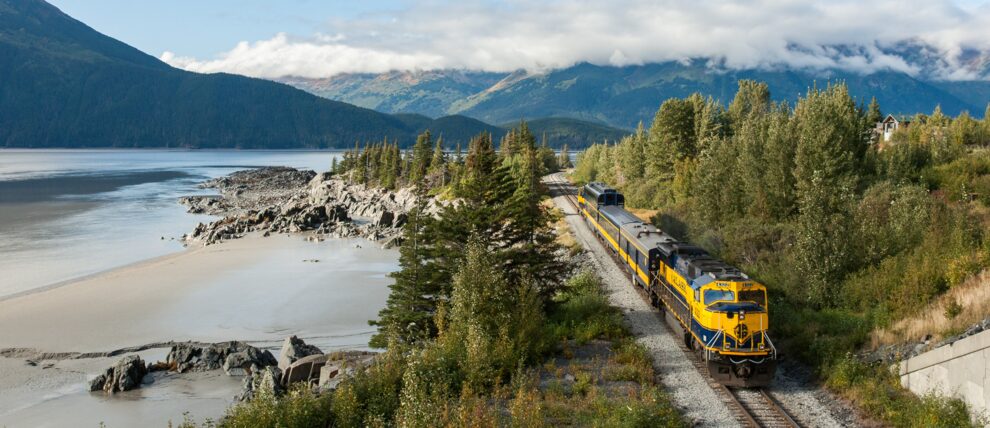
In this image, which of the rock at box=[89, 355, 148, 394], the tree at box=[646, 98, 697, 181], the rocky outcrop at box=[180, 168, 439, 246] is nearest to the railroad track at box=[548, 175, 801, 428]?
the rock at box=[89, 355, 148, 394]

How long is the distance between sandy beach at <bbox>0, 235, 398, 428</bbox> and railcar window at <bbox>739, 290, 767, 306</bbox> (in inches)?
911

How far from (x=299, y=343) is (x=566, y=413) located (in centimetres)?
1963

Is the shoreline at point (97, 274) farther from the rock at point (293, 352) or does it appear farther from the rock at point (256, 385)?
the rock at point (256, 385)

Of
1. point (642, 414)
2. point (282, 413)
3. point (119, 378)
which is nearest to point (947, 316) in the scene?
point (642, 414)

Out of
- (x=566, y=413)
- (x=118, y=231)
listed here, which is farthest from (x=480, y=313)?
(x=118, y=231)

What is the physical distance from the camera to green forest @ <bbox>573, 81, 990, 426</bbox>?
1019 inches

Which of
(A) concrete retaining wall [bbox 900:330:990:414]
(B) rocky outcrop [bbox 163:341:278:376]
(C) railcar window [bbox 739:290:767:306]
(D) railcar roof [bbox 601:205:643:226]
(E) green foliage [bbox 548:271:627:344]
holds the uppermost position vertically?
(D) railcar roof [bbox 601:205:643:226]

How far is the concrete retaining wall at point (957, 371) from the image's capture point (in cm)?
1847

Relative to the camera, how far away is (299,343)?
35.7m

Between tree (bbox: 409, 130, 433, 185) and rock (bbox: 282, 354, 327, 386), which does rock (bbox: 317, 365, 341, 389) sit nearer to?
rock (bbox: 282, 354, 327, 386)

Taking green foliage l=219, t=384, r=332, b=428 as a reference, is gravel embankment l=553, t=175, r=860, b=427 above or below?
below

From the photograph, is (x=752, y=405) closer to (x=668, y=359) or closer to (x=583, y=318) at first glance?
(x=668, y=359)

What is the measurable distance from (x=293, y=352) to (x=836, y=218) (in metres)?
27.3

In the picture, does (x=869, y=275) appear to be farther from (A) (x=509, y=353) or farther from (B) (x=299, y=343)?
(B) (x=299, y=343)
